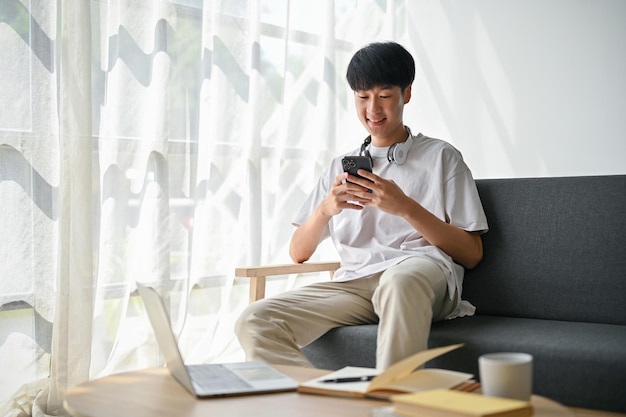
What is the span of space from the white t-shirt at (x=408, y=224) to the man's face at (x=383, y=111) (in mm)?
49

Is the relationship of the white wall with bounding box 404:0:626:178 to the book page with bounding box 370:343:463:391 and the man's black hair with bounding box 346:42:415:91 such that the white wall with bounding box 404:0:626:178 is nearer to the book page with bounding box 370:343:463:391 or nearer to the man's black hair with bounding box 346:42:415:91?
the man's black hair with bounding box 346:42:415:91

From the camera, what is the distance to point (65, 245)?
233 centimetres

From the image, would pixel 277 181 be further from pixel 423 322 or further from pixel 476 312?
pixel 423 322

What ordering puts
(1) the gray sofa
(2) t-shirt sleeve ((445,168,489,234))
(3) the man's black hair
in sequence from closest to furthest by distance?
(1) the gray sofa → (2) t-shirt sleeve ((445,168,489,234)) → (3) the man's black hair

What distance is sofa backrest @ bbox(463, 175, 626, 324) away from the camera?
6.75ft

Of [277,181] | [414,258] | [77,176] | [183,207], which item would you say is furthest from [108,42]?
[414,258]

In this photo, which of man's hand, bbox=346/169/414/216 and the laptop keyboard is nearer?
the laptop keyboard

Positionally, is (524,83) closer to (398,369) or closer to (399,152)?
(399,152)

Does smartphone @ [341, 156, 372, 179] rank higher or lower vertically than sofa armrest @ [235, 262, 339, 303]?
higher

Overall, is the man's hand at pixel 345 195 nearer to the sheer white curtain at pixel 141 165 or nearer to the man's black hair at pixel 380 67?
the man's black hair at pixel 380 67

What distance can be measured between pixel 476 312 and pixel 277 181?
3.69 feet

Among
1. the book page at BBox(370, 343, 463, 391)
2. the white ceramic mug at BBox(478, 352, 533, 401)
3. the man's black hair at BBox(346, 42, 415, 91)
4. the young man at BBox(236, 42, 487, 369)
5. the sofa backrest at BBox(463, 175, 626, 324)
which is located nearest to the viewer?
the white ceramic mug at BBox(478, 352, 533, 401)

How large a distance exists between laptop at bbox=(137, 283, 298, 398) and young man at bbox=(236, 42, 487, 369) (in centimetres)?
38

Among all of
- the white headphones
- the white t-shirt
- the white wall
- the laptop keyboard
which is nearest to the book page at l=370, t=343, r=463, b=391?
the laptop keyboard
